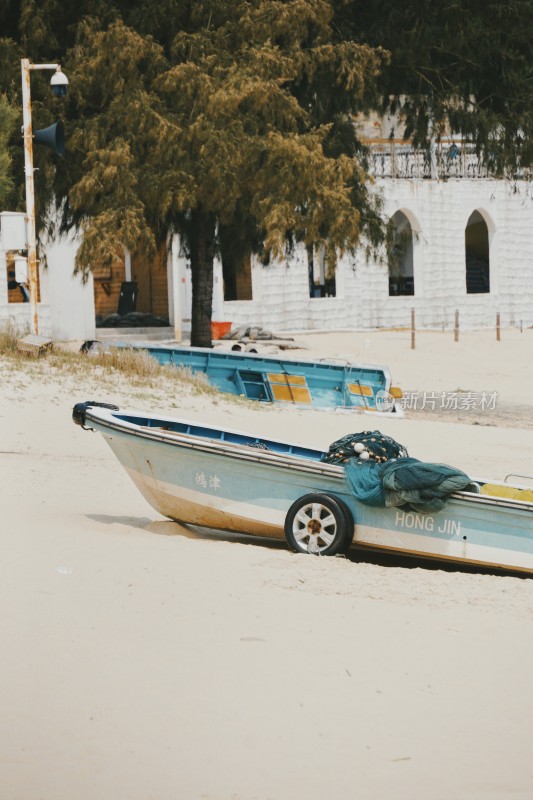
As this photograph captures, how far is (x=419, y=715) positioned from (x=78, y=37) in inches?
774

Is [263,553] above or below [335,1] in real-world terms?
below

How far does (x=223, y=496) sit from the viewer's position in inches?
384

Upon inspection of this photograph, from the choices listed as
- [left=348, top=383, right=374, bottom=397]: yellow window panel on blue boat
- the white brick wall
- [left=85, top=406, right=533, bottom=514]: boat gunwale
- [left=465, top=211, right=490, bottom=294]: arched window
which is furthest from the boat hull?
[left=465, top=211, right=490, bottom=294]: arched window

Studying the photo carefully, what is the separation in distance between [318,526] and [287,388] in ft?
37.0

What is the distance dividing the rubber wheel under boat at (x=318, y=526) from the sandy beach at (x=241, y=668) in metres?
0.27

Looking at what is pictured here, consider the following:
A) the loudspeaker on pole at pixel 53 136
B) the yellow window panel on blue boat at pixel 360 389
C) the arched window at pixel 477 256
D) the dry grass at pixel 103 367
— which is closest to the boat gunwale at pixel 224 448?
the dry grass at pixel 103 367

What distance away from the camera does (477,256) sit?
Result: 48.0 metres

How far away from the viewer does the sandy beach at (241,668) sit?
5.45m

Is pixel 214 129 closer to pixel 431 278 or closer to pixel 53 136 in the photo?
pixel 53 136

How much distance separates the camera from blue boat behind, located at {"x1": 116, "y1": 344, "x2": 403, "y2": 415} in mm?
20672

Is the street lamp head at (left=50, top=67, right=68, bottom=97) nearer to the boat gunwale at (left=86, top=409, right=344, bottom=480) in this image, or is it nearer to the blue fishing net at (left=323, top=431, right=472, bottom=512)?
the boat gunwale at (left=86, top=409, right=344, bottom=480)

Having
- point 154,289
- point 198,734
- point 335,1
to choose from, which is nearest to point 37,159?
point 335,1

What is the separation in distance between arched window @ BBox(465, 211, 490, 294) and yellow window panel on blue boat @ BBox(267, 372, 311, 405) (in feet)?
85.2

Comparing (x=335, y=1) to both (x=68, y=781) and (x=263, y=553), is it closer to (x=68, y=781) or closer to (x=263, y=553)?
(x=263, y=553)
